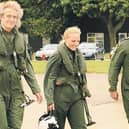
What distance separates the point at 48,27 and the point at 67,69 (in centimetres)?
5116

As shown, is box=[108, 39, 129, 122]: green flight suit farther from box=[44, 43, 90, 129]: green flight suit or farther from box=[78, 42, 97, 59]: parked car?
box=[78, 42, 97, 59]: parked car

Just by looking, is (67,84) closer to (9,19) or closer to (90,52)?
(9,19)

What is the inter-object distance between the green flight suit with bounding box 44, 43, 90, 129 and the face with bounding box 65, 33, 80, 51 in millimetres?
86

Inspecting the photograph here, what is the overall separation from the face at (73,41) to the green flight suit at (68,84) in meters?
0.09

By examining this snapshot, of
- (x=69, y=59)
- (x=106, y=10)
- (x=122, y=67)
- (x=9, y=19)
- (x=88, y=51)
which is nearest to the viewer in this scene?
(x=9, y=19)

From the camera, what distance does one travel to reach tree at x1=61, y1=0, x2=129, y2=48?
178 ft

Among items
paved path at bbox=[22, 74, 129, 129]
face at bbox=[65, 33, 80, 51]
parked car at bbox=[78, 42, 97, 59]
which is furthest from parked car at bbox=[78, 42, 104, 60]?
face at bbox=[65, 33, 80, 51]

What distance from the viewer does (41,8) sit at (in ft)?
194

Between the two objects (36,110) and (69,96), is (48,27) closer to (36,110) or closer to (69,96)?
(36,110)

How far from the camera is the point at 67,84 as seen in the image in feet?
25.1

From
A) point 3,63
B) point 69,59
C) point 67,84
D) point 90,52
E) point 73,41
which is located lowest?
point 90,52

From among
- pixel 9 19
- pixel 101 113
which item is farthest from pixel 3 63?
pixel 101 113

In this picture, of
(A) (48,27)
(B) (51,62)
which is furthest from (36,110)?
(A) (48,27)

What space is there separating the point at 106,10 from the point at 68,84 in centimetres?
4837
